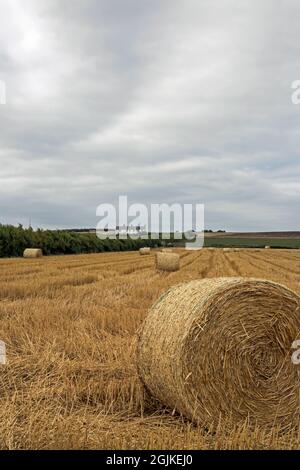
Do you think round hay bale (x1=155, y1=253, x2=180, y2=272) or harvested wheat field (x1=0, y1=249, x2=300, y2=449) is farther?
round hay bale (x1=155, y1=253, x2=180, y2=272)

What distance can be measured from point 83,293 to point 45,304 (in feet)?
8.45

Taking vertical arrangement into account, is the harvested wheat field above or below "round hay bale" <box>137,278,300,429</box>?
below

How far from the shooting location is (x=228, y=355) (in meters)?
4.75

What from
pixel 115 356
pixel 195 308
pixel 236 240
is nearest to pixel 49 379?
pixel 115 356

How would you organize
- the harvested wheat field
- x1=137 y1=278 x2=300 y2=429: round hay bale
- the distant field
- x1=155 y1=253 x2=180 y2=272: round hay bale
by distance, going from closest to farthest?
the harvested wheat field, x1=137 y1=278 x2=300 y2=429: round hay bale, x1=155 y1=253 x2=180 y2=272: round hay bale, the distant field

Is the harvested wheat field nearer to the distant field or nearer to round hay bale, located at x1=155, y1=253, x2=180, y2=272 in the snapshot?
round hay bale, located at x1=155, y1=253, x2=180, y2=272

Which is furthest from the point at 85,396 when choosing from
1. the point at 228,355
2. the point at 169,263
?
the point at 169,263

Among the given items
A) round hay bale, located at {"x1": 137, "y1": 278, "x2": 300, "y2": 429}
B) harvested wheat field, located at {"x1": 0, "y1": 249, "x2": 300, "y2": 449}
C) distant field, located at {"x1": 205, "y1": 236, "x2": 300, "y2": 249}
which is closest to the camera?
harvested wheat field, located at {"x1": 0, "y1": 249, "x2": 300, "y2": 449}

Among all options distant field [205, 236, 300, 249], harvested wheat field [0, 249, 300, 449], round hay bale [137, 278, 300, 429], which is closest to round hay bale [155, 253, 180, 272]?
harvested wheat field [0, 249, 300, 449]

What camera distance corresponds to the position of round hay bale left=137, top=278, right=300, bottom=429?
457 centimetres

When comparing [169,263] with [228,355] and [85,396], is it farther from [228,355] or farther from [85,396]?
[228,355]

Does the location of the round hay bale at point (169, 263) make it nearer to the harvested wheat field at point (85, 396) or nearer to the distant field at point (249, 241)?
the harvested wheat field at point (85, 396)

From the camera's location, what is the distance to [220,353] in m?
4.72
